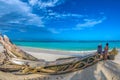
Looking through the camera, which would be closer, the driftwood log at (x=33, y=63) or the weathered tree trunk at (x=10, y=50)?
the driftwood log at (x=33, y=63)

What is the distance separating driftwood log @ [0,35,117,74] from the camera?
295 inches

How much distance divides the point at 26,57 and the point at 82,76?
2716 millimetres

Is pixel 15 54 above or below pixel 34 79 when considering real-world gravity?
above

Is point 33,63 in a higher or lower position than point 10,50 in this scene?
lower

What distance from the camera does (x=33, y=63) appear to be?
27.0 ft

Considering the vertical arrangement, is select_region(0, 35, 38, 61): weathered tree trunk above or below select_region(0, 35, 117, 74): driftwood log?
above

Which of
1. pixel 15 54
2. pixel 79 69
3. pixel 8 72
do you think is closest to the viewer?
pixel 79 69

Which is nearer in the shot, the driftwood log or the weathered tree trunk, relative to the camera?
the driftwood log

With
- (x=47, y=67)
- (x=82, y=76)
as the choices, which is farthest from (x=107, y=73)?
(x=47, y=67)

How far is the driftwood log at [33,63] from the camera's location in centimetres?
750

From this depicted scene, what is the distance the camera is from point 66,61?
308 inches

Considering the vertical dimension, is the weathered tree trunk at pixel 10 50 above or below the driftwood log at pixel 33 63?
above

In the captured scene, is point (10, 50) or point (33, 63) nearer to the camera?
point (33, 63)

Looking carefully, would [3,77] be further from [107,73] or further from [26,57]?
[107,73]
